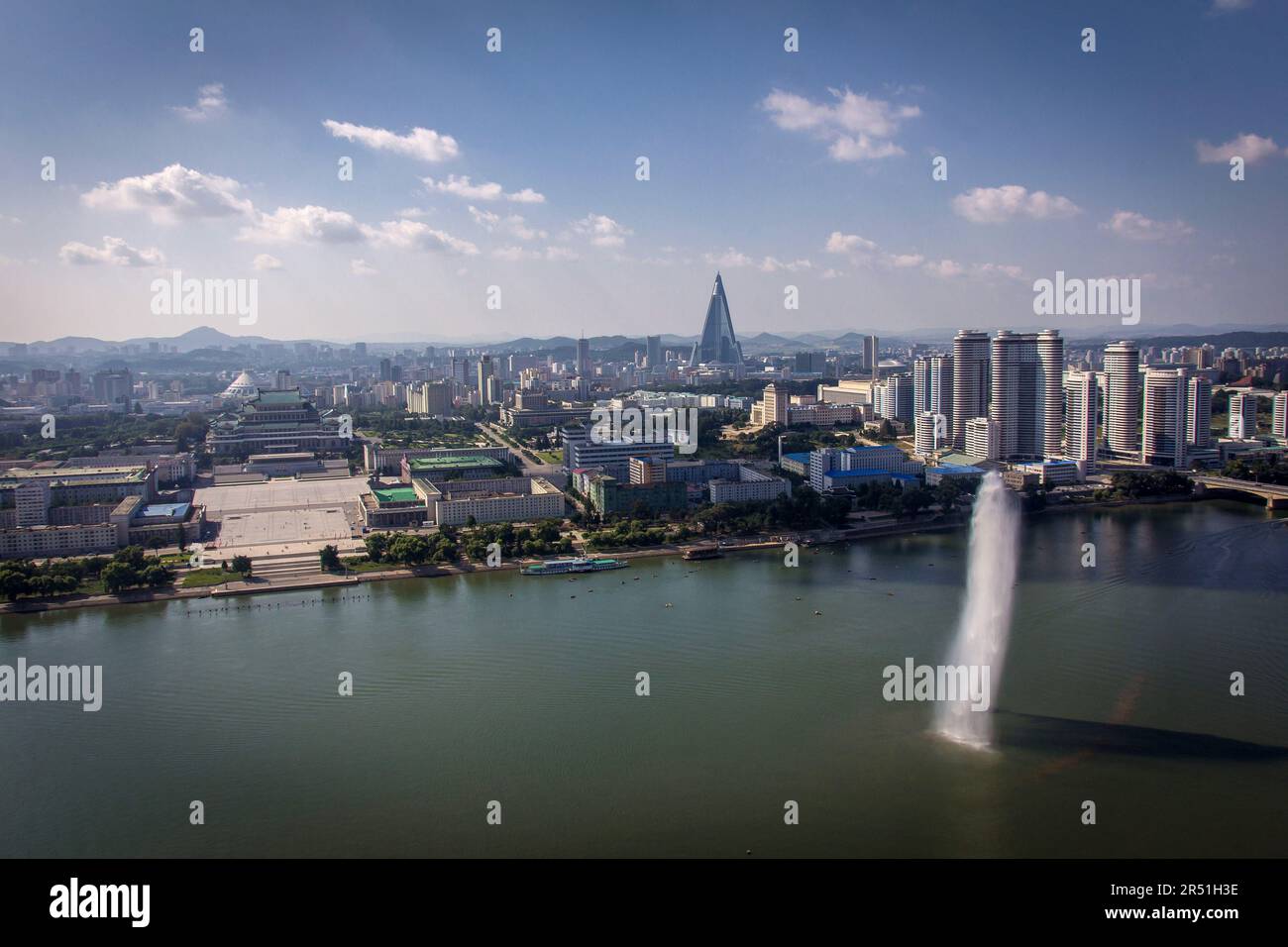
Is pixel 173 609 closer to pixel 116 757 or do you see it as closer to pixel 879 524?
pixel 116 757

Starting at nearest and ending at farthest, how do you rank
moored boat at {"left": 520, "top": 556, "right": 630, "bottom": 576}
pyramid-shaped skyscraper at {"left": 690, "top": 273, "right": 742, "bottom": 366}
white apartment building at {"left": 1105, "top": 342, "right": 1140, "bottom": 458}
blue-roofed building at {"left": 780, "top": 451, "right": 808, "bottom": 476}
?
moored boat at {"left": 520, "top": 556, "right": 630, "bottom": 576} → blue-roofed building at {"left": 780, "top": 451, "right": 808, "bottom": 476} → white apartment building at {"left": 1105, "top": 342, "right": 1140, "bottom": 458} → pyramid-shaped skyscraper at {"left": 690, "top": 273, "right": 742, "bottom": 366}

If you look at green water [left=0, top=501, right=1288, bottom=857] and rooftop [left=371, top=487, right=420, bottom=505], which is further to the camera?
rooftop [left=371, top=487, right=420, bottom=505]

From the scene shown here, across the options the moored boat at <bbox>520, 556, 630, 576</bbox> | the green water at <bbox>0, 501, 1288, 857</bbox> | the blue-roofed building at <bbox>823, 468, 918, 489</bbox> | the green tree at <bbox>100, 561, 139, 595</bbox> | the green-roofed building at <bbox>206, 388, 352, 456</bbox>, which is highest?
the green-roofed building at <bbox>206, 388, 352, 456</bbox>

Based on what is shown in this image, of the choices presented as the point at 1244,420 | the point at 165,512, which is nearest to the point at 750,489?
the point at 165,512

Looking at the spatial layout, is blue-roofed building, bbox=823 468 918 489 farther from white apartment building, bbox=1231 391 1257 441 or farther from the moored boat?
white apartment building, bbox=1231 391 1257 441

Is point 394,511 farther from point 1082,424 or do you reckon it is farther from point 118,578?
point 1082,424

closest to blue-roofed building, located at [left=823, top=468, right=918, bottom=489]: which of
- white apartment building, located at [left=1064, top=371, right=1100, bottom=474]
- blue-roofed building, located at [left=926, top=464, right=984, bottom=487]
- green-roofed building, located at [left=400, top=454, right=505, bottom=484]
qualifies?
blue-roofed building, located at [left=926, top=464, right=984, bottom=487]
